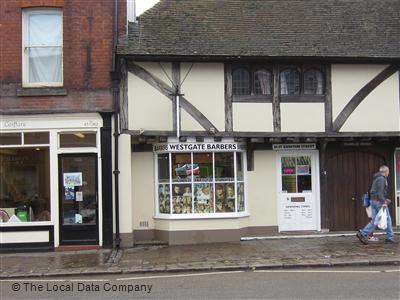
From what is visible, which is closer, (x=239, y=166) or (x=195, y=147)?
(x=195, y=147)

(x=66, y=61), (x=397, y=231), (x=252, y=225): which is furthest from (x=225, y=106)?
(x=397, y=231)

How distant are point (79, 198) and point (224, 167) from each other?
152 inches

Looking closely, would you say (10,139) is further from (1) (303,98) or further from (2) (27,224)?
(1) (303,98)

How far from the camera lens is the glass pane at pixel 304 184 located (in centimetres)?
1500

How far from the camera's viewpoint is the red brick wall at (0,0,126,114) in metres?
13.7

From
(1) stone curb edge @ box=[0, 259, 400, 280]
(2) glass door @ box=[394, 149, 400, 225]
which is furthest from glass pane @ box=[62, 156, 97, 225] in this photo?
(2) glass door @ box=[394, 149, 400, 225]

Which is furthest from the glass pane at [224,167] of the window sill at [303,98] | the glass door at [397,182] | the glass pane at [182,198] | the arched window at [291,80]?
the glass door at [397,182]

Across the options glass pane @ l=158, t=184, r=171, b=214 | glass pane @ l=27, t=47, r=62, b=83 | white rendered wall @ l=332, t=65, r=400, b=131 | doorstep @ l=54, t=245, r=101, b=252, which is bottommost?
doorstep @ l=54, t=245, r=101, b=252

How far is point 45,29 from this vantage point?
14.0 meters

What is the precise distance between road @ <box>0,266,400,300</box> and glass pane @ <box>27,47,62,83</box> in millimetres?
5712

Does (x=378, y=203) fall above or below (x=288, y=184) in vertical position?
below

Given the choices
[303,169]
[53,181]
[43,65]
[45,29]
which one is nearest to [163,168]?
[53,181]

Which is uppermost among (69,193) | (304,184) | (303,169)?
(303,169)

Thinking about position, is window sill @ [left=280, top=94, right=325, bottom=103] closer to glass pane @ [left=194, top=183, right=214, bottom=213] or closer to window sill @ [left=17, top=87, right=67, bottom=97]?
glass pane @ [left=194, top=183, right=214, bottom=213]
